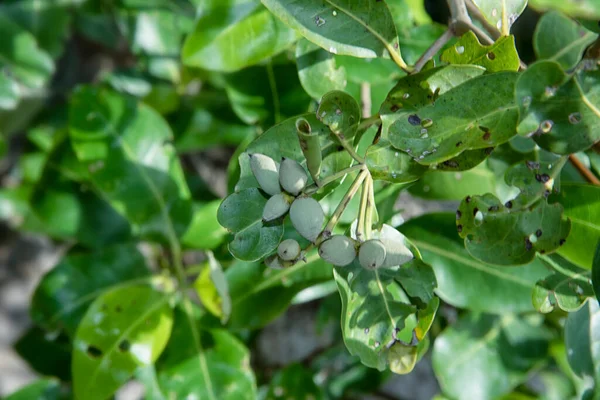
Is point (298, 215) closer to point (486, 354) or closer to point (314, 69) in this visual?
point (314, 69)

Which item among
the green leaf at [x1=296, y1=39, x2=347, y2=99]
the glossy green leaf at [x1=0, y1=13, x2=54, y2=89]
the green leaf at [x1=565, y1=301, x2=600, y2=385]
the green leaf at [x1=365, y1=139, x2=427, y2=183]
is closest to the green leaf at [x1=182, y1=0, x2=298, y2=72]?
the green leaf at [x1=296, y1=39, x2=347, y2=99]

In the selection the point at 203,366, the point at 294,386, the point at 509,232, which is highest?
the point at 509,232

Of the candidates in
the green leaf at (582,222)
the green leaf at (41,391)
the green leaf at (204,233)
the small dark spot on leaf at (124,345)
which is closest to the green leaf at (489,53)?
the green leaf at (582,222)

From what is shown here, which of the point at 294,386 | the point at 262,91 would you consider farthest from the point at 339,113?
the point at 294,386

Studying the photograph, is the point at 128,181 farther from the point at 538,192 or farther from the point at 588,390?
the point at 588,390

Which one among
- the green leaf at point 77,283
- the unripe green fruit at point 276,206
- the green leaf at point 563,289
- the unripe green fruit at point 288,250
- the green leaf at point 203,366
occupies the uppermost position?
the unripe green fruit at point 276,206

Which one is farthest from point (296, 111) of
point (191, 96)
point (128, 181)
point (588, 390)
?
point (588, 390)

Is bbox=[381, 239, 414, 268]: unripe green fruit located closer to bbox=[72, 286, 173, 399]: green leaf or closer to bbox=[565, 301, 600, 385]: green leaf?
bbox=[565, 301, 600, 385]: green leaf

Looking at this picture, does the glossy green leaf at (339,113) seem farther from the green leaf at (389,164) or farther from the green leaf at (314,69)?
the green leaf at (314,69)
